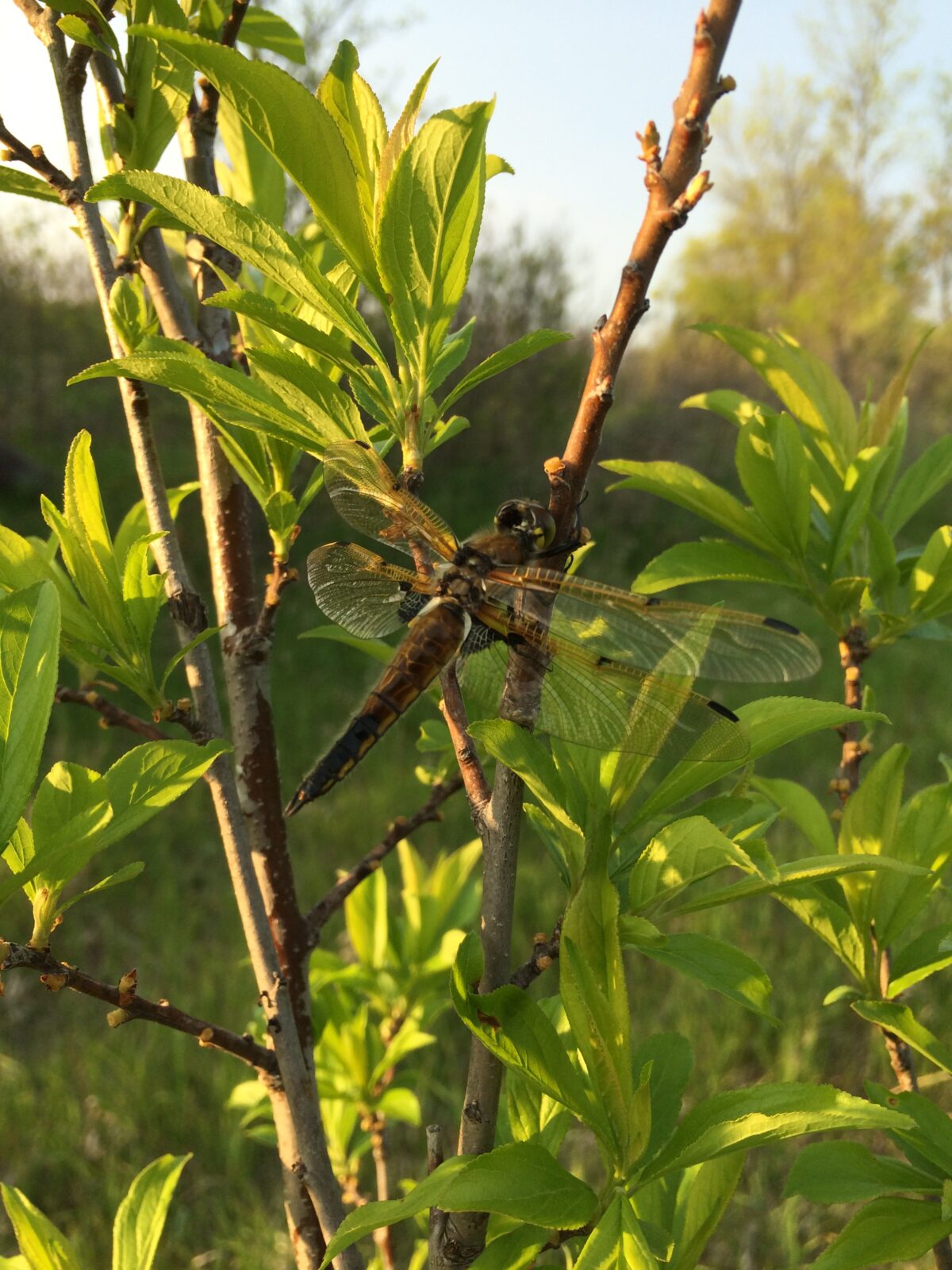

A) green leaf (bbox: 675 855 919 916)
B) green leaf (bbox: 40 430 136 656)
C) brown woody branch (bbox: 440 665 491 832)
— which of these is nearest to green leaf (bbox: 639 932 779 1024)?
A: green leaf (bbox: 675 855 919 916)

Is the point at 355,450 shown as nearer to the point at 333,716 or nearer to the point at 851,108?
the point at 333,716

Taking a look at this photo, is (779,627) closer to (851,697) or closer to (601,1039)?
(851,697)

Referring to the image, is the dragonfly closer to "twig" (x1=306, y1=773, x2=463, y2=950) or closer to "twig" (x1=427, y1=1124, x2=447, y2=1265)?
"twig" (x1=306, y1=773, x2=463, y2=950)

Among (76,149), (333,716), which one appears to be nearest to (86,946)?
(333,716)

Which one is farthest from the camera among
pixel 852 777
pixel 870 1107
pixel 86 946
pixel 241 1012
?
pixel 86 946

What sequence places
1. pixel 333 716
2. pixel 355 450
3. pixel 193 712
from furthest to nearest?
pixel 333 716 → pixel 193 712 → pixel 355 450

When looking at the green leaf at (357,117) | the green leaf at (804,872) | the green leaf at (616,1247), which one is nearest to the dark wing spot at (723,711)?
the green leaf at (804,872)
